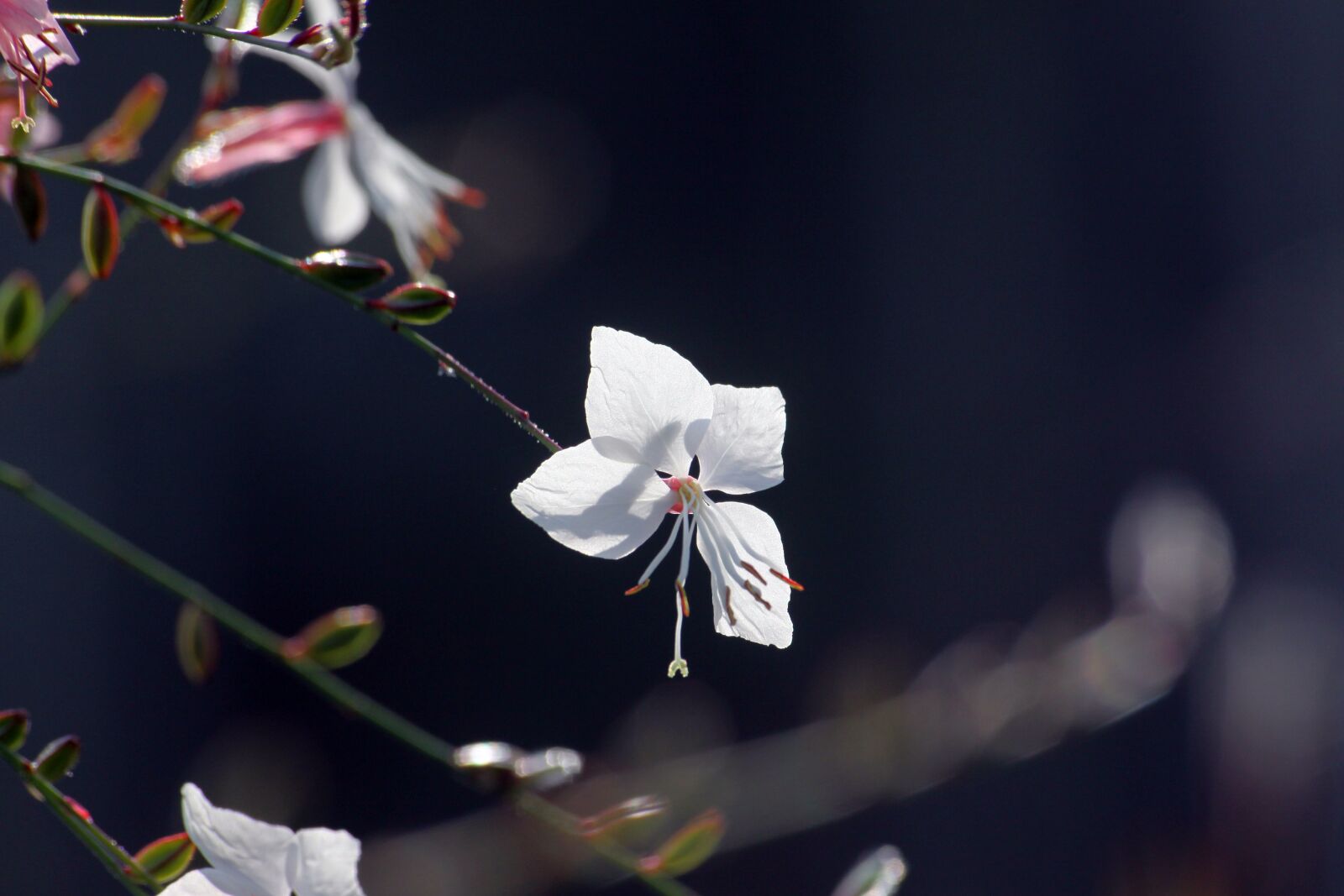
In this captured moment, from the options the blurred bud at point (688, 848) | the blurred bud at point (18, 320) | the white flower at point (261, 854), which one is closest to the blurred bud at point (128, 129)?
the blurred bud at point (18, 320)

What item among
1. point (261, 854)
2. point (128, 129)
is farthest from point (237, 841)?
point (128, 129)

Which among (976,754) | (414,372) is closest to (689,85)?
(414,372)

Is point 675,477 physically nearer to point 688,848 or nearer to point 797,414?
point 688,848

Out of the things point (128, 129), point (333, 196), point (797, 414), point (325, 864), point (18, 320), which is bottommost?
point (325, 864)

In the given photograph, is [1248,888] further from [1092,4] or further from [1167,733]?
[1092,4]

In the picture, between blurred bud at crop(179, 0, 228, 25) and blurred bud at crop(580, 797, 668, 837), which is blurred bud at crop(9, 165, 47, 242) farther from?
blurred bud at crop(580, 797, 668, 837)

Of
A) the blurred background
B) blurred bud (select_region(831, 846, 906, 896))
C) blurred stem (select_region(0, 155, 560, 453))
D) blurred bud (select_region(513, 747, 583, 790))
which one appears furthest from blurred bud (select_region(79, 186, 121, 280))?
the blurred background
